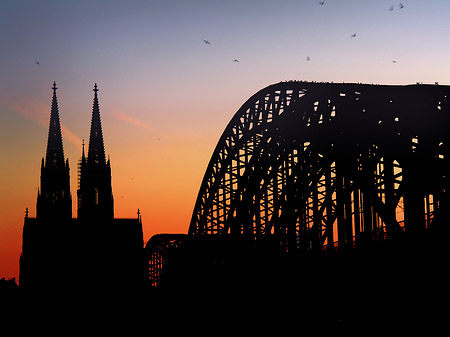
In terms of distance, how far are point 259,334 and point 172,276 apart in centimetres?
1530

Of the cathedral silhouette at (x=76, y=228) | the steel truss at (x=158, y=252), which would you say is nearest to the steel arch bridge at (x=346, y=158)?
the steel truss at (x=158, y=252)

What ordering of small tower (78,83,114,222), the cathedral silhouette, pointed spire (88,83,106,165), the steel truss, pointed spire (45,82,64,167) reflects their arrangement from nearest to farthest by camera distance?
the steel truss, the cathedral silhouette, small tower (78,83,114,222), pointed spire (88,83,106,165), pointed spire (45,82,64,167)

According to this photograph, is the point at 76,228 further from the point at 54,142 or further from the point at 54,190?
the point at 54,142

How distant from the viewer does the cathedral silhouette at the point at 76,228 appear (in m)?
122

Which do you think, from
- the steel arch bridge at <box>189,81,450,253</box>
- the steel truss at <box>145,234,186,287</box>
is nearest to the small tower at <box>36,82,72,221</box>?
the steel truss at <box>145,234,186,287</box>

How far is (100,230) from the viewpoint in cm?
12550

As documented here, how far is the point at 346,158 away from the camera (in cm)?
3500

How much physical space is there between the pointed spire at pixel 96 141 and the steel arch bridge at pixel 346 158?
80.0 m

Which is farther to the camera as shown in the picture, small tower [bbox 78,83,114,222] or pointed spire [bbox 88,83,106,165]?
pointed spire [bbox 88,83,106,165]

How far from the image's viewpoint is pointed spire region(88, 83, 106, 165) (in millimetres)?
128750

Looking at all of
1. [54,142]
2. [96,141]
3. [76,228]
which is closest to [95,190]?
[76,228]

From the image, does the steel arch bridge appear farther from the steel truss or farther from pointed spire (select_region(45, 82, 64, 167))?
pointed spire (select_region(45, 82, 64, 167))

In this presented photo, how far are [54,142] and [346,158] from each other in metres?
104

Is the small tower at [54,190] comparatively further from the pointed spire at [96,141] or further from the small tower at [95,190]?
the pointed spire at [96,141]
